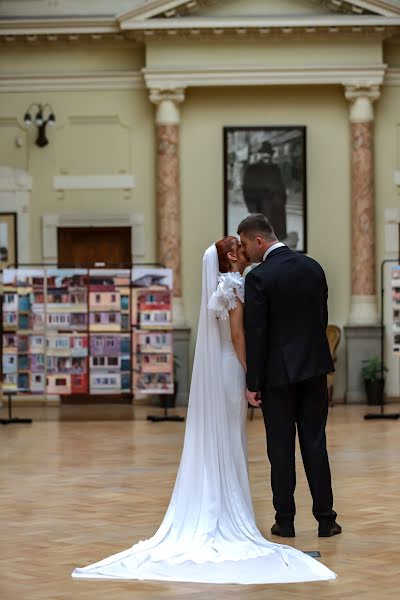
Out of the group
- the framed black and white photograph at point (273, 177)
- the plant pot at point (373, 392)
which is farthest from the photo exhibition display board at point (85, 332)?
the plant pot at point (373, 392)

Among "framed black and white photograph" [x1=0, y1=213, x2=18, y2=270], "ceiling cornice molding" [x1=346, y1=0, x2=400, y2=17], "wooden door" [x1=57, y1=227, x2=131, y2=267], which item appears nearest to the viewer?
"ceiling cornice molding" [x1=346, y1=0, x2=400, y2=17]

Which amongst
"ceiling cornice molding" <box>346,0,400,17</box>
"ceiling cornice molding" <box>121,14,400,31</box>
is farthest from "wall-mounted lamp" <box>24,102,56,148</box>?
"ceiling cornice molding" <box>346,0,400,17</box>

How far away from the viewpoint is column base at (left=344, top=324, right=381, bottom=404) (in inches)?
696

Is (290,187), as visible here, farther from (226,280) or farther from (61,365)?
(226,280)

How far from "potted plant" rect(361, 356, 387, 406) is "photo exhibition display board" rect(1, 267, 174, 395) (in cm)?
337

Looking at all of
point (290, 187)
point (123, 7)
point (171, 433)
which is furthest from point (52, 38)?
point (171, 433)

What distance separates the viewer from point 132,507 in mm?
8500

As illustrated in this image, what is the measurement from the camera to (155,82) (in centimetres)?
1755

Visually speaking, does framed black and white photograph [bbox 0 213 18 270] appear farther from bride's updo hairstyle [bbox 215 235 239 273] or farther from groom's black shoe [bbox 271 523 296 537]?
groom's black shoe [bbox 271 523 296 537]

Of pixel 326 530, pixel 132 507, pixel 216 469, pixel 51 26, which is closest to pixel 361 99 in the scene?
pixel 51 26

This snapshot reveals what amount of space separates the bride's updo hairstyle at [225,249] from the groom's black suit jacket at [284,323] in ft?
0.48

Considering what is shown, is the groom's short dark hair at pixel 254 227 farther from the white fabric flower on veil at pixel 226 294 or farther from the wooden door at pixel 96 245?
the wooden door at pixel 96 245

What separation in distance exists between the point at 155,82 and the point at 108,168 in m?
1.44

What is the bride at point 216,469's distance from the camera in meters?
6.32
